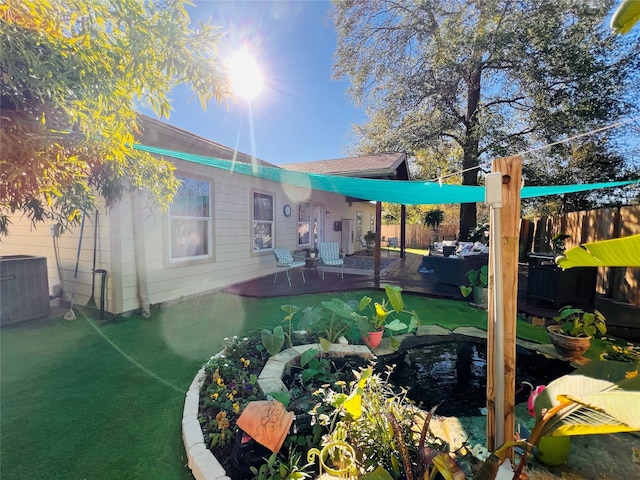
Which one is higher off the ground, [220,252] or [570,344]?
[220,252]

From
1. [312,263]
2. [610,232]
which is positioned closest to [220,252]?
[312,263]

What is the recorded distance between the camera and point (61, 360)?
311 cm

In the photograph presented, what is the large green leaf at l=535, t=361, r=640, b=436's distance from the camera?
0.80m

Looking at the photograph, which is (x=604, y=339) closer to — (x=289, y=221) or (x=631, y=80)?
(x=289, y=221)

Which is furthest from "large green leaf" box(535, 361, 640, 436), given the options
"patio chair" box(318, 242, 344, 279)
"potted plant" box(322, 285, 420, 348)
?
"patio chair" box(318, 242, 344, 279)

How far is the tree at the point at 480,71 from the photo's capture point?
8203 millimetres

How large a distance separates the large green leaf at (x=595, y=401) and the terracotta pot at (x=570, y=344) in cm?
252

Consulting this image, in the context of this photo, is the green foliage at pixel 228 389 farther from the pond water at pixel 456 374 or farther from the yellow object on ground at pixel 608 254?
the yellow object on ground at pixel 608 254

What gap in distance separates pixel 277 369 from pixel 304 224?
6.87 m

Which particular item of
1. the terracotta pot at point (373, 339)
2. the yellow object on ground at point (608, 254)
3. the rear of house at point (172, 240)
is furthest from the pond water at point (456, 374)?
the rear of house at point (172, 240)

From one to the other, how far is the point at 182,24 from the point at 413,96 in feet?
34.6

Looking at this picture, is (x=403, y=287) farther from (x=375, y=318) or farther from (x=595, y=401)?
(x=595, y=401)

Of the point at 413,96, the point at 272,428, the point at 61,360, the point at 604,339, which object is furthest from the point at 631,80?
the point at 61,360

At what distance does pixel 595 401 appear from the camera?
84 cm
